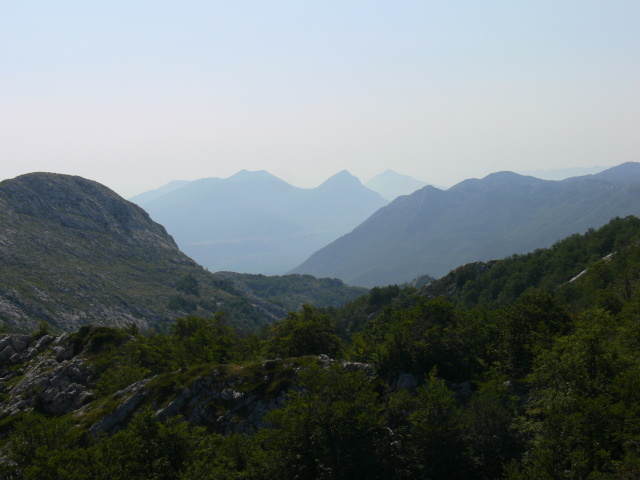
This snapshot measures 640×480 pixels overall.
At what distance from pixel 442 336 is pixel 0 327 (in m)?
110

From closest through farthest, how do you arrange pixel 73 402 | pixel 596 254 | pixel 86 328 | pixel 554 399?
pixel 554 399 → pixel 73 402 → pixel 86 328 → pixel 596 254

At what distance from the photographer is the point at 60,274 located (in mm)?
159375

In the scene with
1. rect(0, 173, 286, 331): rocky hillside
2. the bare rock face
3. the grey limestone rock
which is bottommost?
the grey limestone rock

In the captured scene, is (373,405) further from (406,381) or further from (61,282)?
(61,282)

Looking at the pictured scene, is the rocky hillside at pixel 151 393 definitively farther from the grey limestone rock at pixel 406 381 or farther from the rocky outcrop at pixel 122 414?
the grey limestone rock at pixel 406 381

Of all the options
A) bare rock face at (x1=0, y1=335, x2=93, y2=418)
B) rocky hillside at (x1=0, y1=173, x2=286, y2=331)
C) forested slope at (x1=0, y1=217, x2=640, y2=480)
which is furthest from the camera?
rocky hillside at (x1=0, y1=173, x2=286, y2=331)

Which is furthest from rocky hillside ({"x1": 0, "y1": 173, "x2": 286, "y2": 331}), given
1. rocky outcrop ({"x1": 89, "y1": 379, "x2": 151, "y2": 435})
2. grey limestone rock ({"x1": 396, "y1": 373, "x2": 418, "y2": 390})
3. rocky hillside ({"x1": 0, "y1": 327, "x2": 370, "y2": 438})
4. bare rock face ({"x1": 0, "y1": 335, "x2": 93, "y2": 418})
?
grey limestone rock ({"x1": 396, "y1": 373, "x2": 418, "y2": 390})

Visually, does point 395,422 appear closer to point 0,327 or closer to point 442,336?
point 442,336

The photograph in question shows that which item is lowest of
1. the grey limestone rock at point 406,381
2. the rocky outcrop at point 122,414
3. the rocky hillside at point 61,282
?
the grey limestone rock at point 406,381

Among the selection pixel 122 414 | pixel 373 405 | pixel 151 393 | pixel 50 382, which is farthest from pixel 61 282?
pixel 373 405

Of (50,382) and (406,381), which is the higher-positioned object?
(50,382)

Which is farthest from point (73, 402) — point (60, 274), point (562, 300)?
point (60, 274)

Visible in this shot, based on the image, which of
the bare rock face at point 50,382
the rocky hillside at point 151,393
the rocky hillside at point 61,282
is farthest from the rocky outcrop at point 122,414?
the rocky hillside at point 61,282

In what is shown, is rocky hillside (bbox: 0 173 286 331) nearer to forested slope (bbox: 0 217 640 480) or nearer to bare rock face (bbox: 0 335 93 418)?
bare rock face (bbox: 0 335 93 418)
